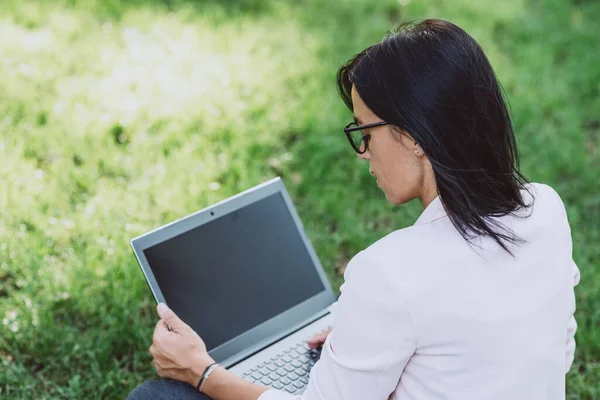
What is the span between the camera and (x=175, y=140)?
373cm

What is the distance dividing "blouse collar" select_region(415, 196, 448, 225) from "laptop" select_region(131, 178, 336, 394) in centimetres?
76

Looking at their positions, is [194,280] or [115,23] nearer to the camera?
[194,280]

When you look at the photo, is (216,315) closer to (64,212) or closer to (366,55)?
(366,55)

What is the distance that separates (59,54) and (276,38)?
1.36 meters

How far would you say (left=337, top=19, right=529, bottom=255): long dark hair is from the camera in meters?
1.56

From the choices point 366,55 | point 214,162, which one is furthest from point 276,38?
point 366,55

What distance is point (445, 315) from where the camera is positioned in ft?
4.83

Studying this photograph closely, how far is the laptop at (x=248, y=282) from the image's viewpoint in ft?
7.11

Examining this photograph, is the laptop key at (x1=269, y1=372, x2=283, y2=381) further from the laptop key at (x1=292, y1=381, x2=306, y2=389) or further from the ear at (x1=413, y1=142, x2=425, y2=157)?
the ear at (x1=413, y1=142, x2=425, y2=157)

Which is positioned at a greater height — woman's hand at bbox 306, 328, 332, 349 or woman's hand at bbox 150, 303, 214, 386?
woman's hand at bbox 150, 303, 214, 386

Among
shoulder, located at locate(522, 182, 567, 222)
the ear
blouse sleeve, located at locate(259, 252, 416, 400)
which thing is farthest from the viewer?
shoulder, located at locate(522, 182, 567, 222)

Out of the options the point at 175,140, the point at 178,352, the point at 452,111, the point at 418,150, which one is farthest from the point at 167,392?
the point at 175,140

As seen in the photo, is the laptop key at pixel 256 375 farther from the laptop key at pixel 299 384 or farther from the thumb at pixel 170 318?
the thumb at pixel 170 318

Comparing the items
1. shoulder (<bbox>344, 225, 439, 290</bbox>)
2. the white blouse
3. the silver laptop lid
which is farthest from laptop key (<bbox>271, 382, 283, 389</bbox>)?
shoulder (<bbox>344, 225, 439, 290</bbox>)
